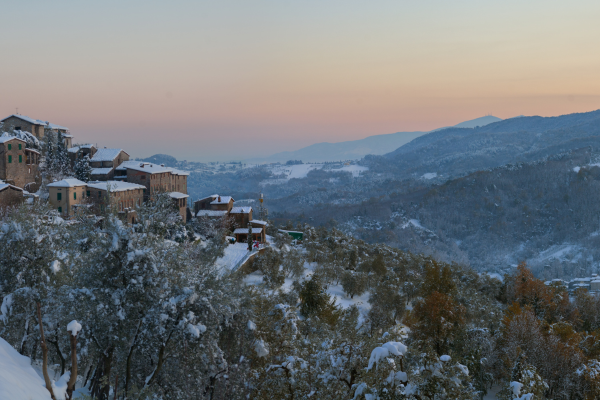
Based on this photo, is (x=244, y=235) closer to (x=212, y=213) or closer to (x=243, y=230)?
(x=243, y=230)

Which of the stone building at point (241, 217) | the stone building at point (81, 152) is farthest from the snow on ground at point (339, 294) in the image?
the stone building at point (81, 152)

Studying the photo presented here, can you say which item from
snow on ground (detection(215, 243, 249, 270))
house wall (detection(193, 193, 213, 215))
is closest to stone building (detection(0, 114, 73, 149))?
house wall (detection(193, 193, 213, 215))

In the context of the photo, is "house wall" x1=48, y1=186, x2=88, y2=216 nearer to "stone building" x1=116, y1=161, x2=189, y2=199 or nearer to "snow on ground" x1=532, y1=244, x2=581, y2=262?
"stone building" x1=116, y1=161, x2=189, y2=199

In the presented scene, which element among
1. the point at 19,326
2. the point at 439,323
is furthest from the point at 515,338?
the point at 19,326

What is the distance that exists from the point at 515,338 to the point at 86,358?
22.9m

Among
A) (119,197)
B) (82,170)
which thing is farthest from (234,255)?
(82,170)

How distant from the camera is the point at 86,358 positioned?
16031mm

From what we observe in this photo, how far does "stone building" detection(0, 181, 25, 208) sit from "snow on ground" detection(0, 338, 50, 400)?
3184 centimetres

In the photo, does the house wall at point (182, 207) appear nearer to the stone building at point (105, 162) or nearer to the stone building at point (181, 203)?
the stone building at point (181, 203)

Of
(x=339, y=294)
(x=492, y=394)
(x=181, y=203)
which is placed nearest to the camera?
(x=492, y=394)

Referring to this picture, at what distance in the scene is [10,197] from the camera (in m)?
42.0

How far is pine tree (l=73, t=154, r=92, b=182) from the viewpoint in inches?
2137

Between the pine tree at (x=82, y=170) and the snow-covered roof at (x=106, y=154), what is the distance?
213cm

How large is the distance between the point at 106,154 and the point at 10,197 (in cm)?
1783
